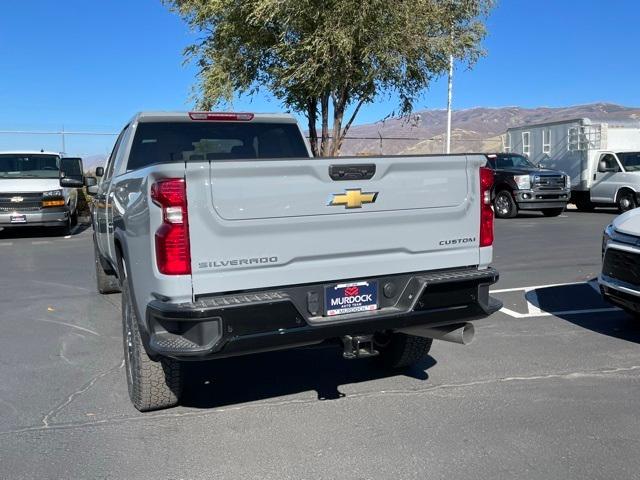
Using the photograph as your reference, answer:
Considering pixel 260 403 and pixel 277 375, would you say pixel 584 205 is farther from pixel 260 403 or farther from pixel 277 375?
pixel 260 403

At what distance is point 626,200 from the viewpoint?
1838 centimetres

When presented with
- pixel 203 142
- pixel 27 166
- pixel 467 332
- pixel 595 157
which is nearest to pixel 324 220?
pixel 467 332

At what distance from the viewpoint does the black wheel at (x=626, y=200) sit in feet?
59.5

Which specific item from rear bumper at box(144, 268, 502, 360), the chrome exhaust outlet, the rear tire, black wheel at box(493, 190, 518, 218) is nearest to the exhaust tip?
the chrome exhaust outlet

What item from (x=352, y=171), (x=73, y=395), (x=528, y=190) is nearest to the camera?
(x=352, y=171)

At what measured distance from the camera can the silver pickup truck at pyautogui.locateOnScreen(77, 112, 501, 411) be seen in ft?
10.9

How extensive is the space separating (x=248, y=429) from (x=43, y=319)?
389 cm

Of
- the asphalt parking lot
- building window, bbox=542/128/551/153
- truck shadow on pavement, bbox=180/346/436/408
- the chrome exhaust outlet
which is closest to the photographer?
the asphalt parking lot

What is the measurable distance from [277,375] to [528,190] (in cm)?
1463

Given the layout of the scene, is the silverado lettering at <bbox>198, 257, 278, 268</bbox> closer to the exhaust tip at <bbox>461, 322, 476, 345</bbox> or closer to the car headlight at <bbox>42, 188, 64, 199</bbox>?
the exhaust tip at <bbox>461, 322, 476, 345</bbox>

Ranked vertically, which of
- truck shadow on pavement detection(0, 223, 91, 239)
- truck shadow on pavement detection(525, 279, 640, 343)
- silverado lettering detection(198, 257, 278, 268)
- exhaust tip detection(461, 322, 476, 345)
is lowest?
truck shadow on pavement detection(525, 279, 640, 343)

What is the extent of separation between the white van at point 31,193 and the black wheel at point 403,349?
11.3 meters

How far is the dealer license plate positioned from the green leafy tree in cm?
1202

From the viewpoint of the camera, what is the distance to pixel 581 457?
3500 millimetres
